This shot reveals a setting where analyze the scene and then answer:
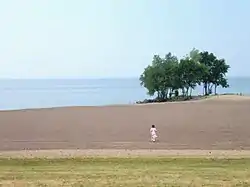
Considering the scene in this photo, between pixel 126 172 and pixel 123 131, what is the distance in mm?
18698

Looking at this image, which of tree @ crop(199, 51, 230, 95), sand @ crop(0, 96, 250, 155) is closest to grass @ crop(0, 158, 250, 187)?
sand @ crop(0, 96, 250, 155)

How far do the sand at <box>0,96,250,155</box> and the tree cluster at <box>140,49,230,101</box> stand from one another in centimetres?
4666

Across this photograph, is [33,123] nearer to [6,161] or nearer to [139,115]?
[139,115]

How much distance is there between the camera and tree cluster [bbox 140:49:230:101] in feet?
306

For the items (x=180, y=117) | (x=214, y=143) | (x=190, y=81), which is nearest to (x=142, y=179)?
(x=214, y=143)

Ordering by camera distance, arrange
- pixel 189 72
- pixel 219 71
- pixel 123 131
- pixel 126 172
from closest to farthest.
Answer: pixel 126 172, pixel 123 131, pixel 189 72, pixel 219 71

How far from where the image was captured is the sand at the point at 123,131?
80.9 ft

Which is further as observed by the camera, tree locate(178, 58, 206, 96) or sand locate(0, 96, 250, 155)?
tree locate(178, 58, 206, 96)

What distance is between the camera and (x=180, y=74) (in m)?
93.5

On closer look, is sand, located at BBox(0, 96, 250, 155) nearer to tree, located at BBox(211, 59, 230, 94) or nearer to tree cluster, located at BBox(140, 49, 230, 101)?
tree cluster, located at BBox(140, 49, 230, 101)

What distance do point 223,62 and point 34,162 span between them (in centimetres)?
8761

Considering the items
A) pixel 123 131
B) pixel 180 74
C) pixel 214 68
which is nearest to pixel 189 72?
pixel 180 74

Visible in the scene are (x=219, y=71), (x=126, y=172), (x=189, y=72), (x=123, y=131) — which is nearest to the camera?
(x=126, y=172)

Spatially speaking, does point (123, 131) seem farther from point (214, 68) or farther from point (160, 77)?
point (214, 68)
